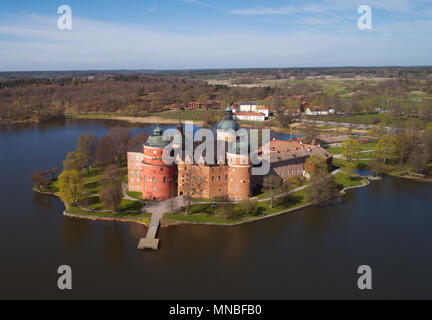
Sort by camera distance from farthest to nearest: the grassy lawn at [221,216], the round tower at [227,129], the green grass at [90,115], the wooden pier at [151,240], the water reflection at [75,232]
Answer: the green grass at [90,115]
the round tower at [227,129]
the grassy lawn at [221,216]
the water reflection at [75,232]
the wooden pier at [151,240]

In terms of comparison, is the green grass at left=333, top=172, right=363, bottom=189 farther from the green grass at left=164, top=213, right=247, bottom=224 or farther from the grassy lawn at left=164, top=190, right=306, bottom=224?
the green grass at left=164, top=213, right=247, bottom=224

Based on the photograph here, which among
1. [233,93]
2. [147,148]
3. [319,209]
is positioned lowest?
[319,209]

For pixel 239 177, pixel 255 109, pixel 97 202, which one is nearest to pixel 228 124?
pixel 239 177

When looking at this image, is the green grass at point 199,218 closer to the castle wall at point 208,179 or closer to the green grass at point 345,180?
the castle wall at point 208,179

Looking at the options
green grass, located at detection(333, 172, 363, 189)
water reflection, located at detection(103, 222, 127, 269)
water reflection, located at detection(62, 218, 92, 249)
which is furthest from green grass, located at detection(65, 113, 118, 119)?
water reflection, located at detection(103, 222, 127, 269)

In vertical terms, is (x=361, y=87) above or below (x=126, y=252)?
above

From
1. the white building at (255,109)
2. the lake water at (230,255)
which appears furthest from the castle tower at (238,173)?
the white building at (255,109)

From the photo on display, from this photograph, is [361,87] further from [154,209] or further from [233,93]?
[154,209]
